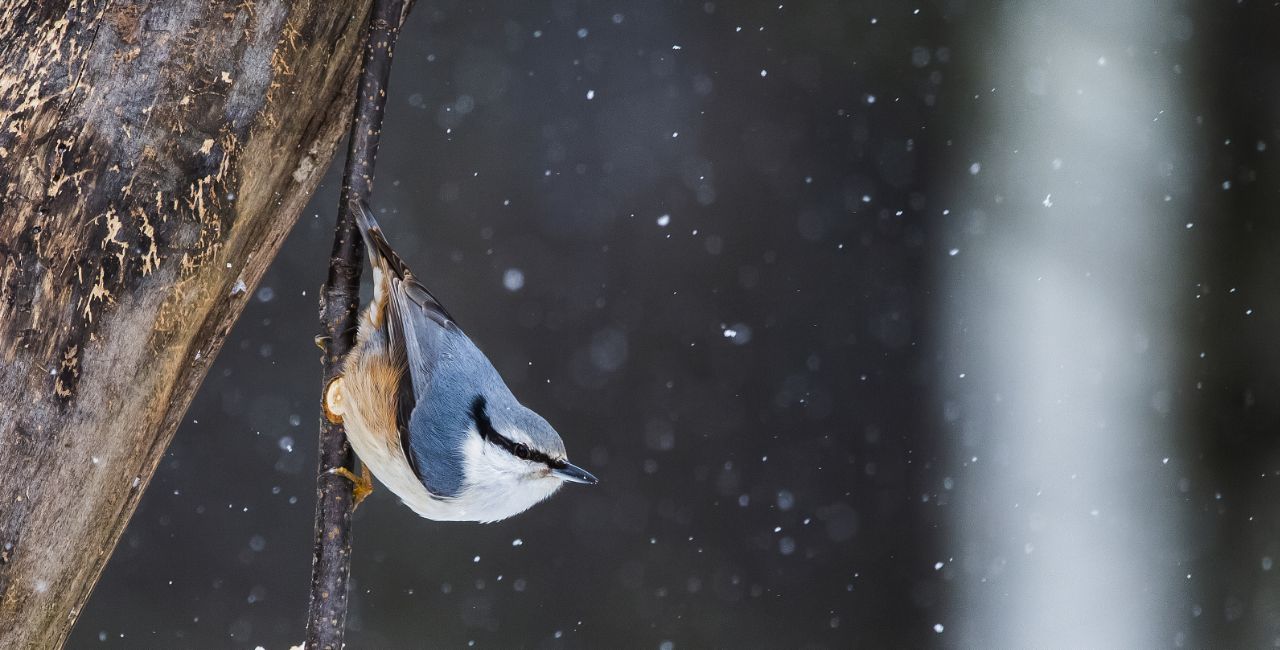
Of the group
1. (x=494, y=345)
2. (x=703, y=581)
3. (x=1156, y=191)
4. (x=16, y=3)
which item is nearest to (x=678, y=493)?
(x=703, y=581)

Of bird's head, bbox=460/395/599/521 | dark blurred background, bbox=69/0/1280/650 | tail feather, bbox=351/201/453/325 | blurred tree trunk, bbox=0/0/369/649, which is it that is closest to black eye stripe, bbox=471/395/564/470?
bird's head, bbox=460/395/599/521

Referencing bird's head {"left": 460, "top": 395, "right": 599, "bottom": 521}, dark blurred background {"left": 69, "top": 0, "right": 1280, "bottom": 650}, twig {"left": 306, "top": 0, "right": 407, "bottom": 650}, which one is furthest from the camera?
dark blurred background {"left": 69, "top": 0, "right": 1280, "bottom": 650}

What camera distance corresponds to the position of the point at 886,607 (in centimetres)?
338

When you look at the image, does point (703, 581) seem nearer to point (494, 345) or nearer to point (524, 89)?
point (494, 345)

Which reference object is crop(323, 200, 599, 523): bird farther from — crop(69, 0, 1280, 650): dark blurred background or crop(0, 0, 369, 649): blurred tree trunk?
crop(69, 0, 1280, 650): dark blurred background

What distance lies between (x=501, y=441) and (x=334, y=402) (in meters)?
0.28

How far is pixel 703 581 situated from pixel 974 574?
0.99 meters

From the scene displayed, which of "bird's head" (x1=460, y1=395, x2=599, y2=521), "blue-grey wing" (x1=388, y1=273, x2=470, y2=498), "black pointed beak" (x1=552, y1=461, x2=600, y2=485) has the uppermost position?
"black pointed beak" (x1=552, y1=461, x2=600, y2=485)

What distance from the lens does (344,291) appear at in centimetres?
135

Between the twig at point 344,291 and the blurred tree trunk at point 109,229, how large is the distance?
7 centimetres

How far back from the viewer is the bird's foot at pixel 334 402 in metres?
1.44

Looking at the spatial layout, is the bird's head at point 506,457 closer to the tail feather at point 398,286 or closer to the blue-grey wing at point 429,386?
the blue-grey wing at point 429,386

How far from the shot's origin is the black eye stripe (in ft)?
4.45

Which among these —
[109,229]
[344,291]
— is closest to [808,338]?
[344,291]
